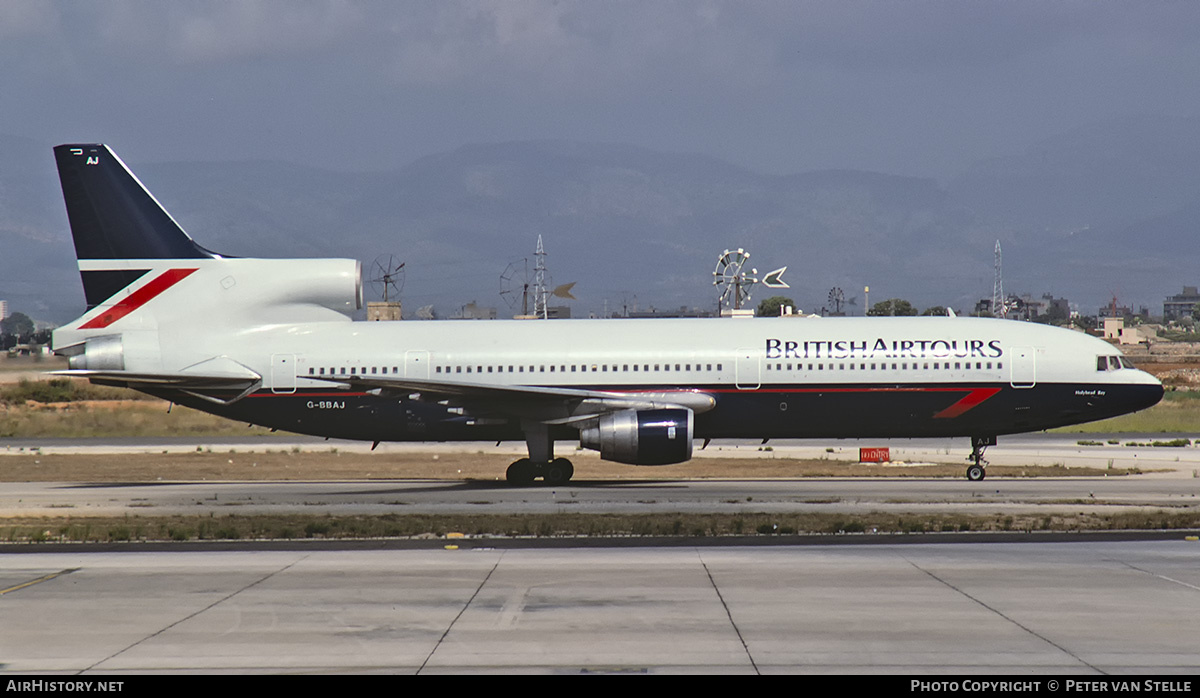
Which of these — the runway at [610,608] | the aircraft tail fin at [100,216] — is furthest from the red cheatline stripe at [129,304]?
the runway at [610,608]

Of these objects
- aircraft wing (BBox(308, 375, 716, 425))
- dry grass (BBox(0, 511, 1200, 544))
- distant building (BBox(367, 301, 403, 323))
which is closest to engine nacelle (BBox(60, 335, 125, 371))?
aircraft wing (BBox(308, 375, 716, 425))

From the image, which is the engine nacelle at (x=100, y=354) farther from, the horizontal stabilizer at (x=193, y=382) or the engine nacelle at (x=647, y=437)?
the engine nacelle at (x=647, y=437)

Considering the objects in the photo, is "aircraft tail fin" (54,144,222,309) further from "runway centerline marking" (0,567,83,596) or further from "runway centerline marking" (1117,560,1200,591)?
"runway centerline marking" (1117,560,1200,591)

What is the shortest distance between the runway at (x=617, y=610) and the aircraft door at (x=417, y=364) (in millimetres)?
14776

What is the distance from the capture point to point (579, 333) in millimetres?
37094

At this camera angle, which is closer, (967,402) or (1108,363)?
(967,402)

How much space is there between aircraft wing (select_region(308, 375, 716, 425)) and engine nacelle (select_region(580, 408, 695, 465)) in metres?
0.79

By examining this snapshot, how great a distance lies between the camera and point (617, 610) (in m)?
16.4

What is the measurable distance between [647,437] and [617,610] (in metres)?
18.1

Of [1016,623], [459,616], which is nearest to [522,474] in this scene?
[459,616]

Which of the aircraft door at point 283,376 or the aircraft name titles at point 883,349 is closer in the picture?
the aircraft name titles at point 883,349

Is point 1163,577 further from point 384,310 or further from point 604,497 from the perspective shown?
point 384,310

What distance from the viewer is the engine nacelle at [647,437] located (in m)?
34.4

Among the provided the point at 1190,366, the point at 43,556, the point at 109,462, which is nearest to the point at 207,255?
the point at 109,462
